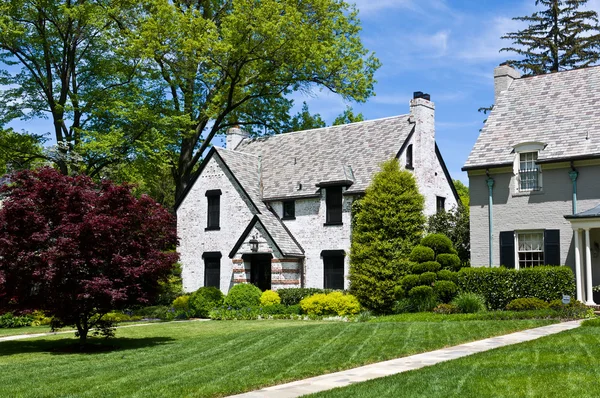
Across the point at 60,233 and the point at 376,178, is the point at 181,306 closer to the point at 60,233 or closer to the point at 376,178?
the point at 376,178

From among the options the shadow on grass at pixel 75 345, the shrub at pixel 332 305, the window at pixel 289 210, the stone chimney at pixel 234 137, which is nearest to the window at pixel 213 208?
the window at pixel 289 210

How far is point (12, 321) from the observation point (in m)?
26.8

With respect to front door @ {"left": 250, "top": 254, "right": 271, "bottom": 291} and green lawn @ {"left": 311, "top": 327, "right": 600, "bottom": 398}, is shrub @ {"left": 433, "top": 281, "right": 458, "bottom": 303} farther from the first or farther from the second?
green lawn @ {"left": 311, "top": 327, "right": 600, "bottom": 398}

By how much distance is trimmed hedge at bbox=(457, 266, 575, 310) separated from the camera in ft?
73.8

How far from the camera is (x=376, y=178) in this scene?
88.6ft

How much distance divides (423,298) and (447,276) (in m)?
1.21

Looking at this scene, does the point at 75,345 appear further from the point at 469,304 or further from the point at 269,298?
the point at 469,304

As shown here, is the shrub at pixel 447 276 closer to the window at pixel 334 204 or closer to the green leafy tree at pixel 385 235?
the green leafy tree at pixel 385 235

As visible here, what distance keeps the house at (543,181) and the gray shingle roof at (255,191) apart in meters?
8.46

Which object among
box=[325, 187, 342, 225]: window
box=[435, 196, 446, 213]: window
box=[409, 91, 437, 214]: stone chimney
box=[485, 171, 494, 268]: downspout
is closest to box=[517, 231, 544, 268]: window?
box=[485, 171, 494, 268]: downspout

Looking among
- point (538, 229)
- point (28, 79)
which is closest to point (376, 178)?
point (538, 229)

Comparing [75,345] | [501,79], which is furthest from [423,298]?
[75,345]

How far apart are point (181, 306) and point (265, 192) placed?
6915mm

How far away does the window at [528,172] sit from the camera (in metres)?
24.9
